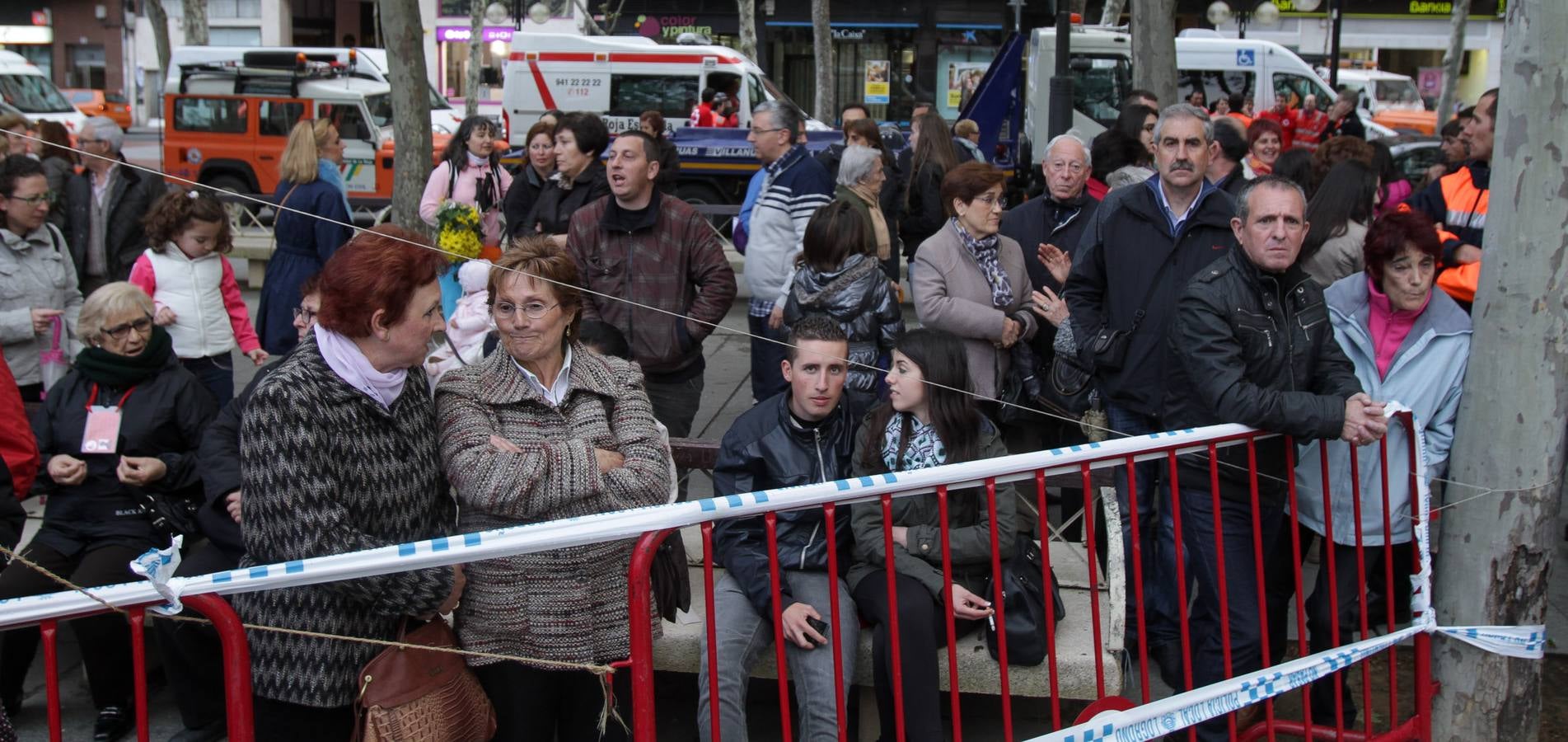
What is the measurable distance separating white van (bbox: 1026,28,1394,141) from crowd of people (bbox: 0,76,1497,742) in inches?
472

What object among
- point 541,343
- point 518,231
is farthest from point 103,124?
point 541,343

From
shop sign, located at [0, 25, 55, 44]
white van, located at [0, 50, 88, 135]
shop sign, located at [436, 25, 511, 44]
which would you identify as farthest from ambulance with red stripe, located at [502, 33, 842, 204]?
shop sign, located at [0, 25, 55, 44]

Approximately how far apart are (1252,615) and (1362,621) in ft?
1.02

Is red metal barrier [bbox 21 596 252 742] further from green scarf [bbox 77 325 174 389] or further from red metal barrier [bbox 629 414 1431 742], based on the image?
green scarf [bbox 77 325 174 389]

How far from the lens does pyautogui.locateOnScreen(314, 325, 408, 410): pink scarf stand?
2.87 m

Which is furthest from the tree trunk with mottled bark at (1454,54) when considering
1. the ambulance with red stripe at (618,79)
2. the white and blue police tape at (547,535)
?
the white and blue police tape at (547,535)

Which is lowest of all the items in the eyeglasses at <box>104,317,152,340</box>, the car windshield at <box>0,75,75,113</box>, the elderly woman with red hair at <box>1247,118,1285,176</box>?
the eyeglasses at <box>104,317,152,340</box>

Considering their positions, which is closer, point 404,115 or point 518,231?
Answer: point 518,231

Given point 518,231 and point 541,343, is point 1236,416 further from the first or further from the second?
point 518,231

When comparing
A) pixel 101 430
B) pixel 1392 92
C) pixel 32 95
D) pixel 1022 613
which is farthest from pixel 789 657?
pixel 1392 92

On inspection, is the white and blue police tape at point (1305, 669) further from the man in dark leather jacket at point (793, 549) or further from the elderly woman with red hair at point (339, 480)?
the elderly woman with red hair at point (339, 480)

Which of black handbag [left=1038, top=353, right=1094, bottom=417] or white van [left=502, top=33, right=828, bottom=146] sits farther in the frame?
white van [left=502, top=33, right=828, bottom=146]

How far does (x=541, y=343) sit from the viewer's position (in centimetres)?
329

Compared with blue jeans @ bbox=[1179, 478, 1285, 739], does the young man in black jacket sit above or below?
above
